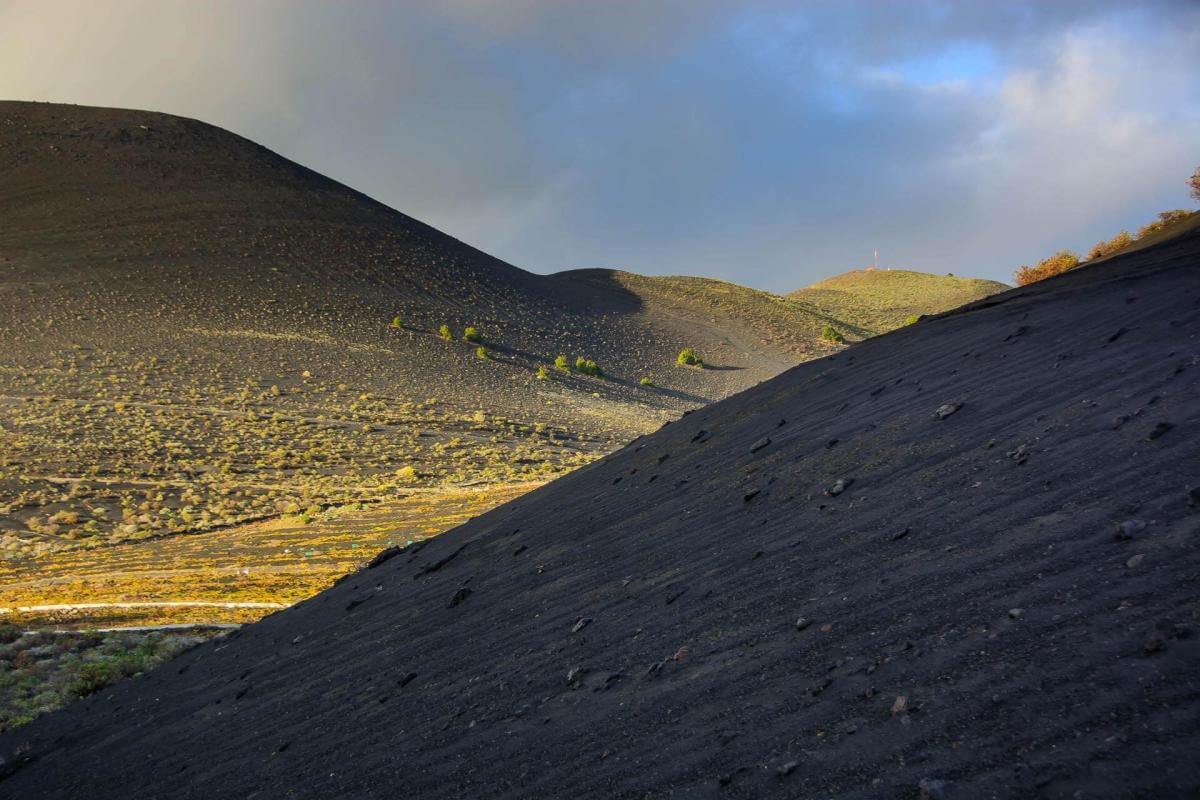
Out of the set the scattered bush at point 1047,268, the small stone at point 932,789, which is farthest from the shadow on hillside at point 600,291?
the small stone at point 932,789

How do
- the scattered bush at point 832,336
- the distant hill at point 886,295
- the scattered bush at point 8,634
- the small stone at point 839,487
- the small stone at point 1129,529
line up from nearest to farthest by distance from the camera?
the small stone at point 1129,529 < the small stone at point 839,487 < the scattered bush at point 8,634 < the scattered bush at point 832,336 < the distant hill at point 886,295

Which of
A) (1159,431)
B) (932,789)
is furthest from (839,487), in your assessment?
(932,789)

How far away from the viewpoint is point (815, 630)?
4.80m

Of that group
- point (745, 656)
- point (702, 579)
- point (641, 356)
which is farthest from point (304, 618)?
point (641, 356)

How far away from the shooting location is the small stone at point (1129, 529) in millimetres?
4367

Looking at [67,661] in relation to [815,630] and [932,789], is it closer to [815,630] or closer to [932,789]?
[815,630]

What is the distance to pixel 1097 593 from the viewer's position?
4.01 metres

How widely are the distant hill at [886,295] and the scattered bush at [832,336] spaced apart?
482 inches

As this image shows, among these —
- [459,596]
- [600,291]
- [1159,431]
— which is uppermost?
[600,291]

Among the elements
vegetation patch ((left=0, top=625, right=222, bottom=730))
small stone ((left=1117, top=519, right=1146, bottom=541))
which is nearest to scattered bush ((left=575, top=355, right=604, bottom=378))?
vegetation patch ((left=0, top=625, right=222, bottom=730))

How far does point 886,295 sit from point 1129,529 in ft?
430

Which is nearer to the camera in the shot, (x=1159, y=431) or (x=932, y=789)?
(x=932, y=789)

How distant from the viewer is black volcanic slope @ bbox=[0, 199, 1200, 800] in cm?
354

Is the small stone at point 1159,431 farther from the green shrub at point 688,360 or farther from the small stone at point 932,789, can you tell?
the green shrub at point 688,360
